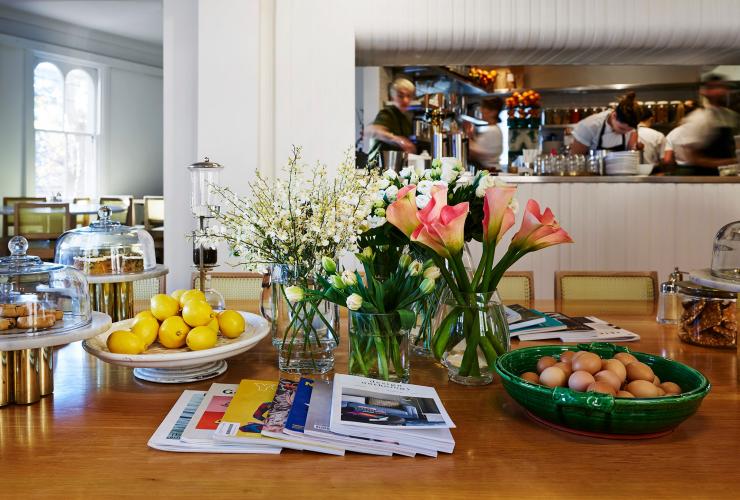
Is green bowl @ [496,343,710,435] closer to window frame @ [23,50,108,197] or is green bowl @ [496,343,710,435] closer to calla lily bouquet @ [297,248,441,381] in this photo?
calla lily bouquet @ [297,248,441,381]

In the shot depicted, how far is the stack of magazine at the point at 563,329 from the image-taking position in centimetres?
177

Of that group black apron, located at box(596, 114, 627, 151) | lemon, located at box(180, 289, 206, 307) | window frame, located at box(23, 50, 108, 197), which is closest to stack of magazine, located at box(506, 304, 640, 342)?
lemon, located at box(180, 289, 206, 307)

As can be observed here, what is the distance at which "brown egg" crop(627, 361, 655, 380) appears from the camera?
3.63 feet

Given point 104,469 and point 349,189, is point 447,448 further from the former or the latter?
point 349,189

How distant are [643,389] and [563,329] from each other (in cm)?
80

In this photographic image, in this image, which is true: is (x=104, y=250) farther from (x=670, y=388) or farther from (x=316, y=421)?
(x=670, y=388)

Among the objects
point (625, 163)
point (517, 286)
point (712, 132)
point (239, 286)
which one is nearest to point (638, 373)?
point (517, 286)

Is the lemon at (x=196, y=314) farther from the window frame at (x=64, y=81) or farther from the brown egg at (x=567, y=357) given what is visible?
the window frame at (x=64, y=81)

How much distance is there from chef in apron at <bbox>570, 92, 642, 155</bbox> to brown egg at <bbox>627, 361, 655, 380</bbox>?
481cm

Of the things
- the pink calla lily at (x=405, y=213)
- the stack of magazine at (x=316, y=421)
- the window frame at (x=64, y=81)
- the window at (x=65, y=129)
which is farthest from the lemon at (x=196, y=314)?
the window at (x=65, y=129)

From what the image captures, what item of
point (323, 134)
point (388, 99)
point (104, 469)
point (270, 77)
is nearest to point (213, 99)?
point (270, 77)

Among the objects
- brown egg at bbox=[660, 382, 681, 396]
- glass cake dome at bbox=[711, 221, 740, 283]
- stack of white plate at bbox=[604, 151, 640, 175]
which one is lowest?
brown egg at bbox=[660, 382, 681, 396]

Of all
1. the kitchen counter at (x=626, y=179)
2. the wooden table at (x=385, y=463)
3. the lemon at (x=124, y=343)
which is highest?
the kitchen counter at (x=626, y=179)

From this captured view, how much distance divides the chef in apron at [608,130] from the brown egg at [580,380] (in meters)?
4.90
